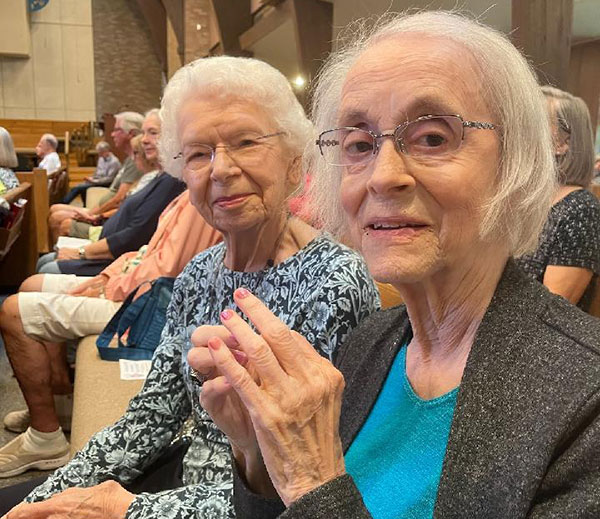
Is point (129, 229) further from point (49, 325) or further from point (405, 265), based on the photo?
point (405, 265)

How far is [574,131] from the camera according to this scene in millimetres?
2451

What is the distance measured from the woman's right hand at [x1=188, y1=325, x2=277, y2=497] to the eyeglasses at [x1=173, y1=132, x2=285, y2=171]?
2.41 feet

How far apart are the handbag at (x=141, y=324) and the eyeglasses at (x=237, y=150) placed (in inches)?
33.9

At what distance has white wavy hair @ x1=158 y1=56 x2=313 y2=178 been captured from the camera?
1512mm

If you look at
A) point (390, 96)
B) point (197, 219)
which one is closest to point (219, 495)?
point (390, 96)

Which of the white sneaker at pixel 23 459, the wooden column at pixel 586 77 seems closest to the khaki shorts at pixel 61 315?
the white sneaker at pixel 23 459

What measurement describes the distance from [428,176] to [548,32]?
97.6 inches

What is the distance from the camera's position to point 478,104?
2.78 ft

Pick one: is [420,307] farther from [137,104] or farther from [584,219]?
[137,104]

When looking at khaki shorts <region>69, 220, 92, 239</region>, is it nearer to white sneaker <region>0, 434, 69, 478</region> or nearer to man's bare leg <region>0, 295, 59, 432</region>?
man's bare leg <region>0, 295, 59, 432</region>

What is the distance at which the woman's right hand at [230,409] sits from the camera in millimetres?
885

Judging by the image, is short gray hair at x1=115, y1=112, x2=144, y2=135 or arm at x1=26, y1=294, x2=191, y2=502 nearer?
arm at x1=26, y1=294, x2=191, y2=502

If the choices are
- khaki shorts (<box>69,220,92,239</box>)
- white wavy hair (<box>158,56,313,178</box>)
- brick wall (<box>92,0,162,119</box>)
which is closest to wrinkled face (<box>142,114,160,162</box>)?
khaki shorts (<box>69,220,92,239</box>)

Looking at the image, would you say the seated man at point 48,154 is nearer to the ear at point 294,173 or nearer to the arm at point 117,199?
the arm at point 117,199
